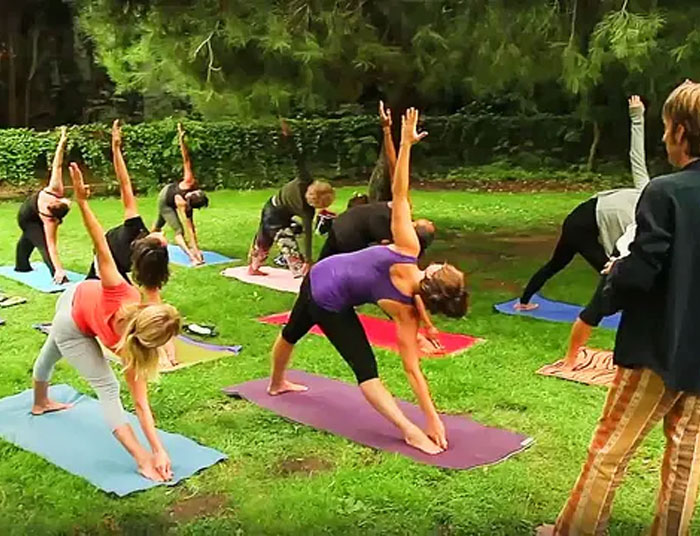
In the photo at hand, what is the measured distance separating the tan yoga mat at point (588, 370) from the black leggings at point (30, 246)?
4.01 meters

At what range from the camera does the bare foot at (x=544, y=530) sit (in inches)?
114

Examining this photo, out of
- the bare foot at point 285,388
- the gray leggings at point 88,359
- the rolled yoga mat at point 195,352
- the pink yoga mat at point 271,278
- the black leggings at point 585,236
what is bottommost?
the pink yoga mat at point 271,278

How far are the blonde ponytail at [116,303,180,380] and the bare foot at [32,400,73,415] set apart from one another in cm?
110

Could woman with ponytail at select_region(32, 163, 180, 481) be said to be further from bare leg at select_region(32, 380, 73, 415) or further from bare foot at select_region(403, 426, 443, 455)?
bare foot at select_region(403, 426, 443, 455)

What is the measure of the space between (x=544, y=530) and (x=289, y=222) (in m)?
4.51

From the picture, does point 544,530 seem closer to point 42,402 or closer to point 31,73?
point 42,402

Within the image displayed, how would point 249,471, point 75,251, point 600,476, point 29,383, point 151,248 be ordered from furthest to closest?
point 75,251, point 29,383, point 151,248, point 249,471, point 600,476

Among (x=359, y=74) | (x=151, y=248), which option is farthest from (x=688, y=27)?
(x=151, y=248)

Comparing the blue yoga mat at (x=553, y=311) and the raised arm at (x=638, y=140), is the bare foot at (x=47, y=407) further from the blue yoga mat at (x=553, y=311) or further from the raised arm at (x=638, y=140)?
the blue yoga mat at (x=553, y=311)

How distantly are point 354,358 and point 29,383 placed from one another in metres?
1.89

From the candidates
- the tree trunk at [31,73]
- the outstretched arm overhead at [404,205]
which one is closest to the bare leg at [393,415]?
the outstretched arm overhead at [404,205]

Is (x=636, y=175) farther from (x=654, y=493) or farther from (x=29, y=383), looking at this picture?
(x=29, y=383)

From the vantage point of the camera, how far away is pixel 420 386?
3.64m

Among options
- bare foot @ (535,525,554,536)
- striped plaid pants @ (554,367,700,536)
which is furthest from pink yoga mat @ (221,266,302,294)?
striped plaid pants @ (554,367,700,536)
